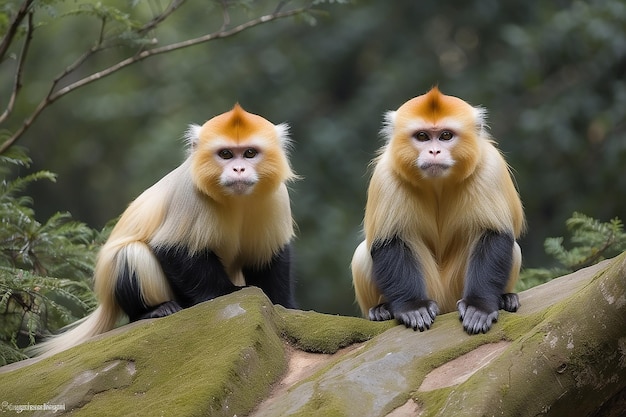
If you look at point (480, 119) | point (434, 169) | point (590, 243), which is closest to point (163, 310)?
point (434, 169)

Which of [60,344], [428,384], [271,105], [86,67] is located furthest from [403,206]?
[86,67]

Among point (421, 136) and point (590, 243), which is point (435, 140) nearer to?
point (421, 136)

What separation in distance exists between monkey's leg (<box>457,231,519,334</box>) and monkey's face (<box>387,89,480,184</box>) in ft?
1.84

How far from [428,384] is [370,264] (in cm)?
196

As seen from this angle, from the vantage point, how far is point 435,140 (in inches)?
302

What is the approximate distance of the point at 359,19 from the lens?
22.0 m

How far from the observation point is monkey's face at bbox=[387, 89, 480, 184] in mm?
7516

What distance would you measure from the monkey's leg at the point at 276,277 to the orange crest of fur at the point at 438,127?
61.6 inches

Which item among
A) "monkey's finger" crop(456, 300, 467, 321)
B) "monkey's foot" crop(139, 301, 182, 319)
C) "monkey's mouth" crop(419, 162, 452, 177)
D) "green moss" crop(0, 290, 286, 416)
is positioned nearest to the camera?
"green moss" crop(0, 290, 286, 416)

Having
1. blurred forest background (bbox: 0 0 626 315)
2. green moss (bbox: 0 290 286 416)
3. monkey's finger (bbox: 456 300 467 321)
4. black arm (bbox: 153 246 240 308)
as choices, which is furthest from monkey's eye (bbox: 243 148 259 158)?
blurred forest background (bbox: 0 0 626 315)

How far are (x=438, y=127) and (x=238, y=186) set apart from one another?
64.8 inches

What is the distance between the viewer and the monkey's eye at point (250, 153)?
8289mm

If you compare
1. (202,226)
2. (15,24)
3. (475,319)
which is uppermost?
(15,24)

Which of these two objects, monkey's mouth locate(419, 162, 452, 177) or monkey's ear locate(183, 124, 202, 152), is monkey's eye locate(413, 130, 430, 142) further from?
monkey's ear locate(183, 124, 202, 152)
